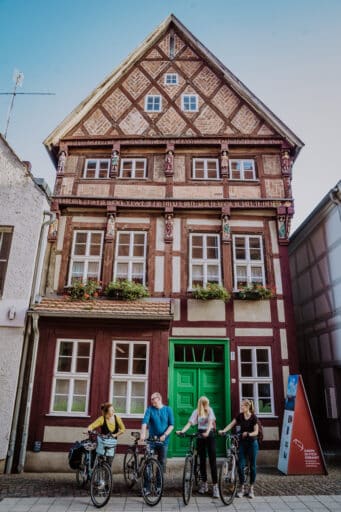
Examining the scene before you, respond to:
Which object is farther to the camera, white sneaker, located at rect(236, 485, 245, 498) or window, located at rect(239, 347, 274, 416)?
window, located at rect(239, 347, 274, 416)

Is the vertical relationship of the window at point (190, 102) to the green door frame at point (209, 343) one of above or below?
above

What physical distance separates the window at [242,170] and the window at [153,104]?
10.4ft

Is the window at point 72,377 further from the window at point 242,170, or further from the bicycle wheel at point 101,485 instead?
the window at point 242,170

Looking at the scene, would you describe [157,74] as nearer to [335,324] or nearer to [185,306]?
[185,306]

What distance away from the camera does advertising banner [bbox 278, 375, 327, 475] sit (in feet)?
27.1

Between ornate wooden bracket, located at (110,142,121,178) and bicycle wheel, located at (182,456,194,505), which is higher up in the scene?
ornate wooden bracket, located at (110,142,121,178)

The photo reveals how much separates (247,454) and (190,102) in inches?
427

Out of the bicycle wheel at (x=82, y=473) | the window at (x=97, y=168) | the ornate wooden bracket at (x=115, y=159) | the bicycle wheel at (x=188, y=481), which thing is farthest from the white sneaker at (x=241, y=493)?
the window at (x=97, y=168)

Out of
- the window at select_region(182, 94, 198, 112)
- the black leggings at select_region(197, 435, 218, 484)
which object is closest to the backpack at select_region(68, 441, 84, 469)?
the black leggings at select_region(197, 435, 218, 484)

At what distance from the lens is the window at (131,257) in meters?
11.1

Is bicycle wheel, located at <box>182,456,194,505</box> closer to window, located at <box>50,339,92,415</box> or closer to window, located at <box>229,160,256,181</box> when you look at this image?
window, located at <box>50,339,92,415</box>

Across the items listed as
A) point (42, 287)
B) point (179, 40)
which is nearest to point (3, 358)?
point (42, 287)

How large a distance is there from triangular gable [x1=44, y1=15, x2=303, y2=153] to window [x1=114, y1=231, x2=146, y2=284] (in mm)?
3552

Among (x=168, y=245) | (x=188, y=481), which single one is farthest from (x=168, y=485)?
(x=168, y=245)
